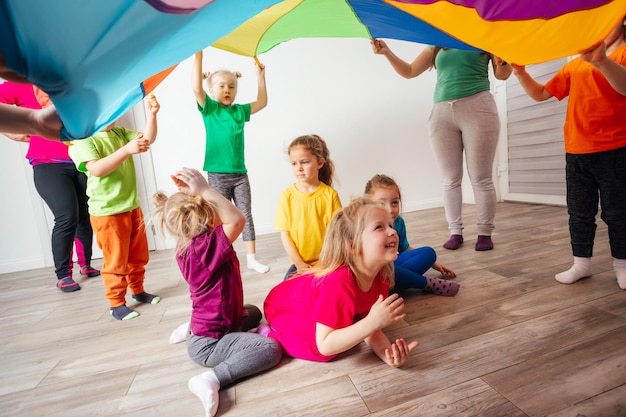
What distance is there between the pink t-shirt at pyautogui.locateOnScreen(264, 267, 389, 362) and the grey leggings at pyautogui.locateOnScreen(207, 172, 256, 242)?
96cm

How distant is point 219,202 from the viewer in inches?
38.0

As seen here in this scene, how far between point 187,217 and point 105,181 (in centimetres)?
71

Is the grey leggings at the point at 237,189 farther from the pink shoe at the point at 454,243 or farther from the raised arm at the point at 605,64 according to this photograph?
the raised arm at the point at 605,64

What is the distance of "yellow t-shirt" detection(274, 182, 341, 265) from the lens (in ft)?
4.63

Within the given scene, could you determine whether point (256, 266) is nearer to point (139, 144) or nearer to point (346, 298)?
point (139, 144)

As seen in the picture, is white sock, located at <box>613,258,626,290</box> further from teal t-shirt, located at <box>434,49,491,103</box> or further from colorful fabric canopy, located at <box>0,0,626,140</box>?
teal t-shirt, located at <box>434,49,491,103</box>

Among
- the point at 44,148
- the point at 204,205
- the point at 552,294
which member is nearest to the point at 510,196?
the point at 552,294

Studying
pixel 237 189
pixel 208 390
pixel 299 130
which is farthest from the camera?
pixel 299 130

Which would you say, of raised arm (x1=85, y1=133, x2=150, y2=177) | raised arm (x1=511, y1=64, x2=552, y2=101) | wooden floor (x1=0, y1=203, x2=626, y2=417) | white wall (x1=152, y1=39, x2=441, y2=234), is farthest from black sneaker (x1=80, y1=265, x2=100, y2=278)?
raised arm (x1=511, y1=64, x2=552, y2=101)

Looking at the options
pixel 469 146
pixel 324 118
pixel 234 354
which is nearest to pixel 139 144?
pixel 234 354

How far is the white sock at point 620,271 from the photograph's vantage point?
1166 mm

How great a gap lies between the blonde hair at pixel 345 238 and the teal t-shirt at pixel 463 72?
3.78 feet

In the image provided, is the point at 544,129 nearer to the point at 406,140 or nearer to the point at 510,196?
the point at 510,196

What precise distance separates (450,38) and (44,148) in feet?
7.06
